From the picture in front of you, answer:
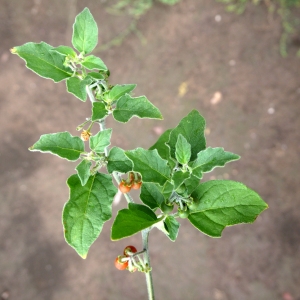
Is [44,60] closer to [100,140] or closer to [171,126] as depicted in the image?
[100,140]

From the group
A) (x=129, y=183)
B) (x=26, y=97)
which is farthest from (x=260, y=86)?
(x=129, y=183)

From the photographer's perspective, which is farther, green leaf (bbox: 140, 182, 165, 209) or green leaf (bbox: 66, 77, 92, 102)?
green leaf (bbox: 140, 182, 165, 209)

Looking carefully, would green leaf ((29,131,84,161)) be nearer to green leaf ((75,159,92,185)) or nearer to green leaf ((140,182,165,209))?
green leaf ((75,159,92,185))

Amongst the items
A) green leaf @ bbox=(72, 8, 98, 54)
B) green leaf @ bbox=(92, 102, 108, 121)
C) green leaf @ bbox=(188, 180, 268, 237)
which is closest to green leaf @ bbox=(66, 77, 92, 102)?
green leaf @ bbox=(92, 102, 108, 121)

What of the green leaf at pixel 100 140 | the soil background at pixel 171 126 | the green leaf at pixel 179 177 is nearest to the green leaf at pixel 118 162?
the green leaf at pixel 100 140

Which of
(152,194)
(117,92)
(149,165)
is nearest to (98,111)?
(117,92)
